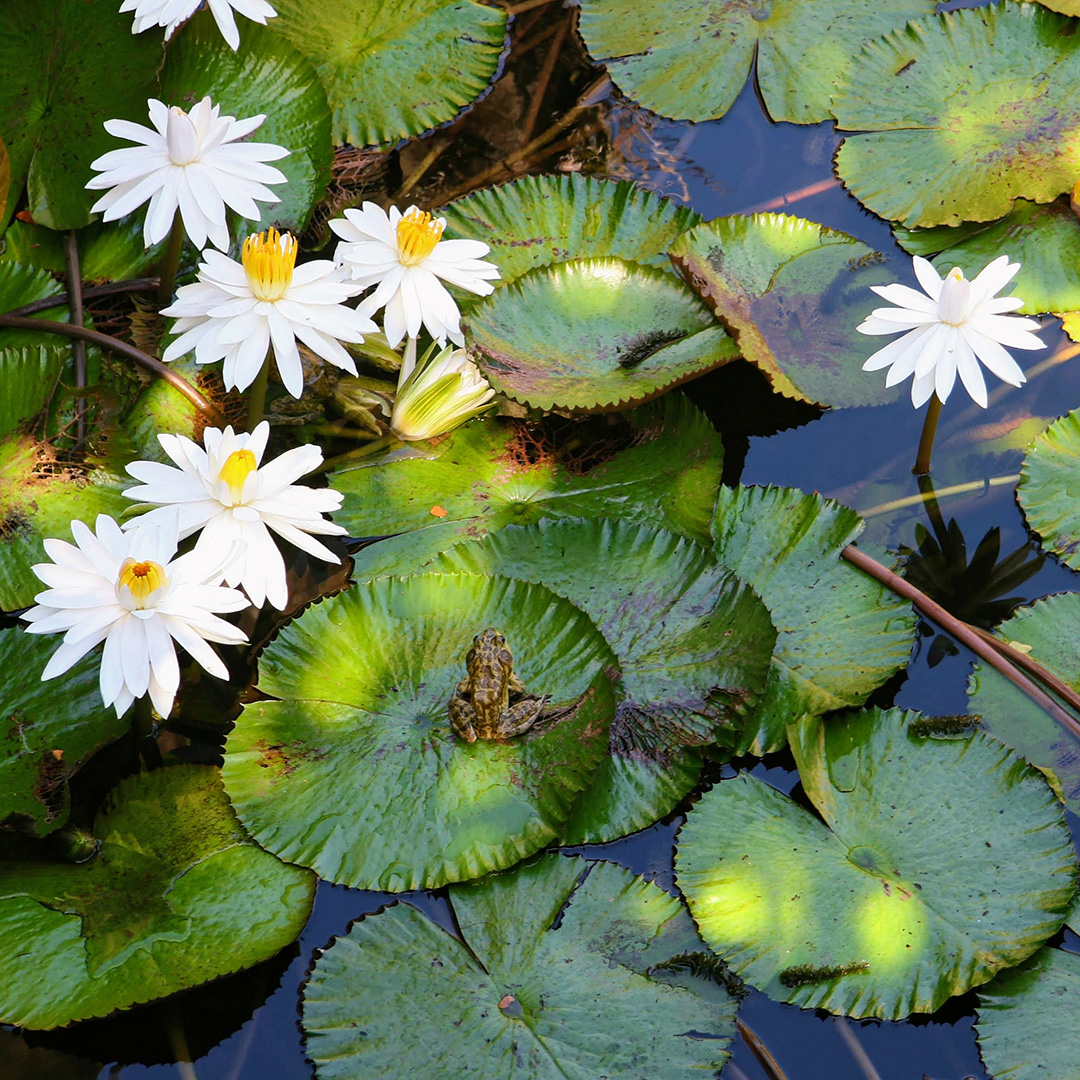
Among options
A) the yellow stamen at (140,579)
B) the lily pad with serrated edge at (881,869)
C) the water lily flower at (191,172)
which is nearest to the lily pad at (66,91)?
the water lily flower at (191,172)

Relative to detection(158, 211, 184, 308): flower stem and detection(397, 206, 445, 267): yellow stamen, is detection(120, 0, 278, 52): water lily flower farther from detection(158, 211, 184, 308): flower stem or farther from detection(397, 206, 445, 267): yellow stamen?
detection(397, 206, 445, 267): yellow stamen

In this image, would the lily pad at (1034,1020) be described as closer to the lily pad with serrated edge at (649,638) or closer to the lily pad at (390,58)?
the lily pad with serrated edge at (649,638)

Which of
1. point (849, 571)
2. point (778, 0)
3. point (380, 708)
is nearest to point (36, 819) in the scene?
point (380, 708)

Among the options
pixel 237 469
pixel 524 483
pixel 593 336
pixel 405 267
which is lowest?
pixel 524 483

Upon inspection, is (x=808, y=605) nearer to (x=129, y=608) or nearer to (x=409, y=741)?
(x=409, y=741)

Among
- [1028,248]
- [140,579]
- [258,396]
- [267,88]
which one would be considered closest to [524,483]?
[258,396]
